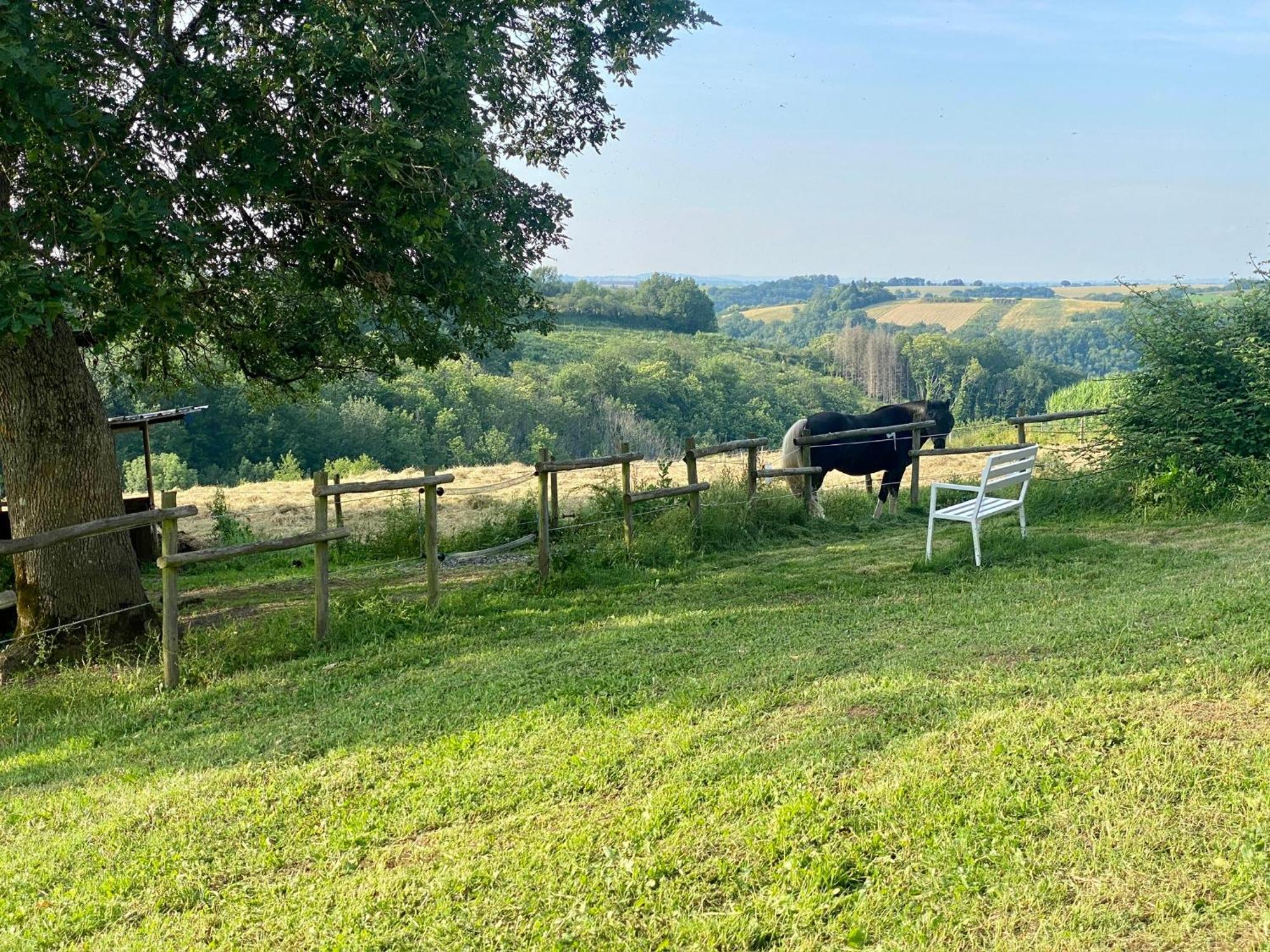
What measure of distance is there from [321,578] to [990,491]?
5.90m

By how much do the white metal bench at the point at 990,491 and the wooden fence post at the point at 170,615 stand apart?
5961mm

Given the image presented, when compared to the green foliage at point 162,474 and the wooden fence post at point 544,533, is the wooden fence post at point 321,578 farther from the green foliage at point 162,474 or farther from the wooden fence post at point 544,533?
the green foliage at point 162,474

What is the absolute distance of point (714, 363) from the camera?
85.1 metres

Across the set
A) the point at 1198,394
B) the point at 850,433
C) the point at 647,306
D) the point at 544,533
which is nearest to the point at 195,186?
the point at 544,533

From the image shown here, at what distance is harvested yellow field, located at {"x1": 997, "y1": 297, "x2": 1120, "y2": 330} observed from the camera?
113 meters

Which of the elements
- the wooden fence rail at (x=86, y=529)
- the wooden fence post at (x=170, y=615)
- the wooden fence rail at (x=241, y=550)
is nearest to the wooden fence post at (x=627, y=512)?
the wooden fence rail at (x=241, y=550)

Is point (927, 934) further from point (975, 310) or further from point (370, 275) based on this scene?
point (975, 310)

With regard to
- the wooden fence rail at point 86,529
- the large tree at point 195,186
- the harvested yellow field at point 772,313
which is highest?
the harvested yellow field at point 772,313

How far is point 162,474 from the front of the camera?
39.2m

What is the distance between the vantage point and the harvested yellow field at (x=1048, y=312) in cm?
11256

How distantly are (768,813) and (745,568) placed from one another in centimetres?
628

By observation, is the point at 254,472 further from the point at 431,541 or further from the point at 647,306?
the point at 647,306

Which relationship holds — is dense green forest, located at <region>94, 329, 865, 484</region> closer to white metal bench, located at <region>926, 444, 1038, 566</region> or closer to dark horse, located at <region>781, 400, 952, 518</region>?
dark horse, located at <region>781, 400, 952, 518</region>

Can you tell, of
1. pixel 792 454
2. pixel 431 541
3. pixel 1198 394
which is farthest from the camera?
pixel 792 454
